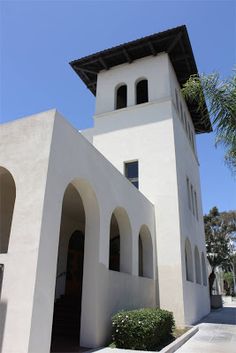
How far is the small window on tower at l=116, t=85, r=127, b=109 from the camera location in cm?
1862

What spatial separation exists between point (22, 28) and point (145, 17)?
6.63 meters

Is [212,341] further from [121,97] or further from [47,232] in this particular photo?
[121,97]

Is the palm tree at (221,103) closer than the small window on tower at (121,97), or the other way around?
the palm tree at (221,103)

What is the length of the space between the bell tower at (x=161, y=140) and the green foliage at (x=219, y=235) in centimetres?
771

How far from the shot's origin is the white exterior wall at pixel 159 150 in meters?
12.8

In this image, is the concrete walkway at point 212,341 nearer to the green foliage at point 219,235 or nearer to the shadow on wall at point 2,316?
the shadow on wall at point 2,316

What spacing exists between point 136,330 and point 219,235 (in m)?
22.5

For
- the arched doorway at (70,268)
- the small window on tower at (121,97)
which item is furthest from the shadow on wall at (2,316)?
the small window on tower at (121,97)

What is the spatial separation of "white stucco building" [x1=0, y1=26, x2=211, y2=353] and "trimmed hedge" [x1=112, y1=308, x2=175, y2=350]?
35 cm

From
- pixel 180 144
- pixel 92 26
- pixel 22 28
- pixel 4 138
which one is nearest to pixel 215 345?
pixel 4 138

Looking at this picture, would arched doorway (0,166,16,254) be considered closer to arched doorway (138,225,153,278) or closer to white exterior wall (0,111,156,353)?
white exterior wall (0,111,156,353)

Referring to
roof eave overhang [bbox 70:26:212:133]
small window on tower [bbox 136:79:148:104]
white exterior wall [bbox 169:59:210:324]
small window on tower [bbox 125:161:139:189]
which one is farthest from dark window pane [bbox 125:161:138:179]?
small window on tower [bbox 136:79:148:104]

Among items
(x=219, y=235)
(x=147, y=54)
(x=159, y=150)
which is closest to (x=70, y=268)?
(x=159, y=150)

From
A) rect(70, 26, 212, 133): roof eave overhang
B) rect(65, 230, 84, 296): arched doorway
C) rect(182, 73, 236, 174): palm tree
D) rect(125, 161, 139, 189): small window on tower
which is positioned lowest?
rect(65, 230, 84, 296): arched doorway
